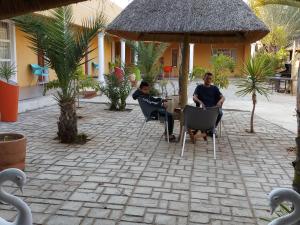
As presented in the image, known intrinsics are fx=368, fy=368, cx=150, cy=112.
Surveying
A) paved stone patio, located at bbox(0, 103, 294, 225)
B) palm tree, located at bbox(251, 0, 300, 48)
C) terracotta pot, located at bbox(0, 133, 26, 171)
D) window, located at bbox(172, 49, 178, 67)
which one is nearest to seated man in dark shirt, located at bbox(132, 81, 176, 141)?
paved stone patio, located at bbox(0, 103, 294, 225)

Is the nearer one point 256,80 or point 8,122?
point 256,80

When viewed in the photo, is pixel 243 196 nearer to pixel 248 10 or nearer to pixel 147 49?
pixel 248 10

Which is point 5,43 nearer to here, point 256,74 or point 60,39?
point 60,39

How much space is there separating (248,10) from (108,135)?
11.2ft

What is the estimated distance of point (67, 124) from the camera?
21.0ft

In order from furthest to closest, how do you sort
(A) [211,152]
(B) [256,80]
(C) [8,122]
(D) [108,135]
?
(C) [8,122]
(B) [256,80]
(D) [108,135]
(A) [211,152]

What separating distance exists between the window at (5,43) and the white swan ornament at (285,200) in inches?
405

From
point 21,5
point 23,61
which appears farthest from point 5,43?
point 21,5

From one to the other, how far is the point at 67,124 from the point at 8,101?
214 cm

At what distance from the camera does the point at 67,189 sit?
411cm

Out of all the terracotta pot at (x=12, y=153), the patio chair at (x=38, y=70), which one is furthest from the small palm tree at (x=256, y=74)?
the patio chair at (x=38, y=70)

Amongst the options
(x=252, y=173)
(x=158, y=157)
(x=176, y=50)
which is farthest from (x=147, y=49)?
(x=176, y=50)

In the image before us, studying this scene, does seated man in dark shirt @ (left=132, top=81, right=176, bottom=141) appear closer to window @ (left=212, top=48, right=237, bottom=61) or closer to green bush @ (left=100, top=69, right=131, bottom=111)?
green bush @ (left=100, top=69, right=131, bottom=111)

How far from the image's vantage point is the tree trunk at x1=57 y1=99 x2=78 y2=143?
6383 millimetres
